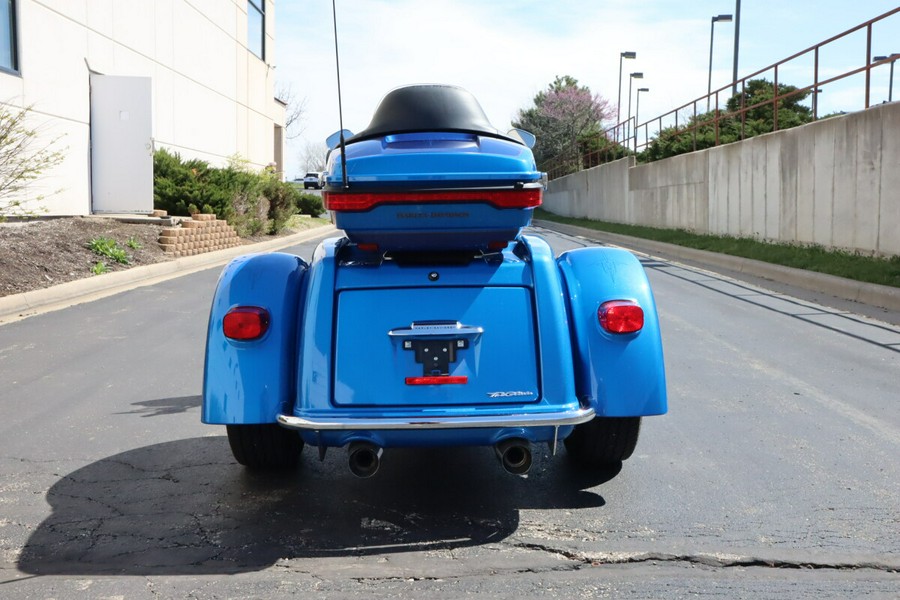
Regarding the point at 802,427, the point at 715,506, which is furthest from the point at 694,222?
the point at 715,506

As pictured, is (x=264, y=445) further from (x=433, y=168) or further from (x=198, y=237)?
(x=198, y=237)

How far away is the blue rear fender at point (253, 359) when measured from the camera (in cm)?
404

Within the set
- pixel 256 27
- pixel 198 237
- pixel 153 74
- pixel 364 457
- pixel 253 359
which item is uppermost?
pixel 256 27

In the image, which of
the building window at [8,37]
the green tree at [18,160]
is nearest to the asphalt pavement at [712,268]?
the green tree at [18,160]

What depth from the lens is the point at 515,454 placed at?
380 centimetres

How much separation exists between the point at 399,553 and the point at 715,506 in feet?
4.73

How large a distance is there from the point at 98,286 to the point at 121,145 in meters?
7.01

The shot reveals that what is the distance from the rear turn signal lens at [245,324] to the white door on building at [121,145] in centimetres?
1587

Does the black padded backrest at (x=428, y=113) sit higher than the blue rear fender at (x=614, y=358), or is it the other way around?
the black padded backrest at (x=428, y=113)

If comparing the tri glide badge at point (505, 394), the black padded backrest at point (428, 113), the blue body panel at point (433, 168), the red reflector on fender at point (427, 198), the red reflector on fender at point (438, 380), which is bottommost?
the tri glide badge at point (505, 394)

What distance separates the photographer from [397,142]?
4.29 metres

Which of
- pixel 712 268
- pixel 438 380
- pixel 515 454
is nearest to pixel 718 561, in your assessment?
pixel 515 454

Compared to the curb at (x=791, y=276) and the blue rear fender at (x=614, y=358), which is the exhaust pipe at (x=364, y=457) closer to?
the blue rear fender at (x=614, y=358)

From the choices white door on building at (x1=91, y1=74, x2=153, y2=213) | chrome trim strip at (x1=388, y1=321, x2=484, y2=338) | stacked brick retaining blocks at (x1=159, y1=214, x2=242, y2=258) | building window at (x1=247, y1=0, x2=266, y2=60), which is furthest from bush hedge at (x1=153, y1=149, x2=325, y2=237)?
chrome trim strip at (x1=388, y1=321, x2=484, y2=338)
